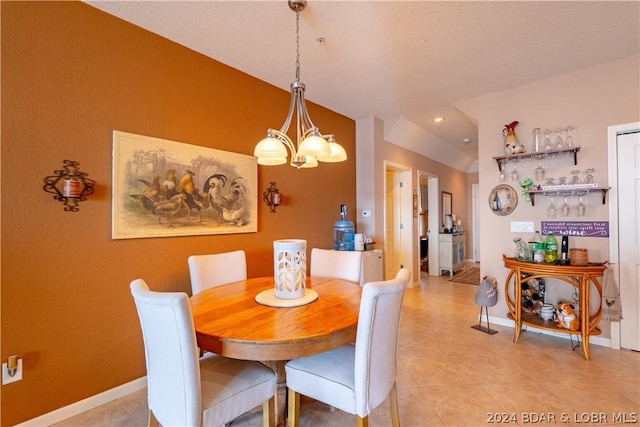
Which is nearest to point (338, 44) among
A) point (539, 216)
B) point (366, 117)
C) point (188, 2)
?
point (188, 2)

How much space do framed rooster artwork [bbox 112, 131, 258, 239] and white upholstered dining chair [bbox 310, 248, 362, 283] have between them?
750 mm

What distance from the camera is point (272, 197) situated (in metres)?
3.03

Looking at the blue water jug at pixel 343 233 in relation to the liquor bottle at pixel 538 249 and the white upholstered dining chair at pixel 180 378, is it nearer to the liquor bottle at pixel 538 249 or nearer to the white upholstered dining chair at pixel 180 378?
the liquor bottle at pixel 538 249

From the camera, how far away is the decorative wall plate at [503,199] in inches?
124

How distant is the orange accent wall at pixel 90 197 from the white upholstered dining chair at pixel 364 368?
1.35 m

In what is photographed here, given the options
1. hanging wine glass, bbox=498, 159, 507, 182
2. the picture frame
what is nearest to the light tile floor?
hanging wine glass, bbox=498, 159, 507, 182

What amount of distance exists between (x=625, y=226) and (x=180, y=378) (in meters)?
3.59

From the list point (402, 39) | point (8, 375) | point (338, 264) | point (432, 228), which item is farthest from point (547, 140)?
point (8, 375)

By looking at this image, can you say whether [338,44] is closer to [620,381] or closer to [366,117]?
[366,117]

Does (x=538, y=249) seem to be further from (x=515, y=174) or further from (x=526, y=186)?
(x=515, y=174)

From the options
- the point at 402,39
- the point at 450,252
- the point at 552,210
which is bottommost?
the point at 450,252

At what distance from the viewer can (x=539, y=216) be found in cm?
299

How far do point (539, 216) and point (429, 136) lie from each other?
8.08ft

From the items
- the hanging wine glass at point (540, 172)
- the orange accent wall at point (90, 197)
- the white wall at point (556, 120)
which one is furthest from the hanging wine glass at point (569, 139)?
the orange accent wall at point (90, 197)
